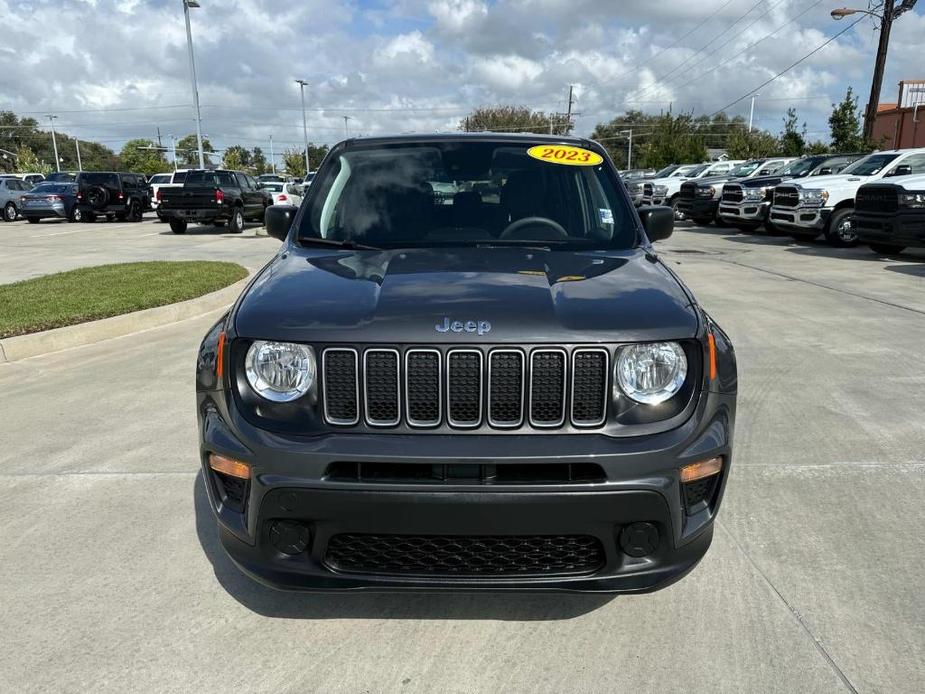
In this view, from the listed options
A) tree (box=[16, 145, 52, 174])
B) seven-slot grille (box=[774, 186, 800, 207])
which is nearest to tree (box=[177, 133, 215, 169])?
tree (box=[16, 145, 52, 174])

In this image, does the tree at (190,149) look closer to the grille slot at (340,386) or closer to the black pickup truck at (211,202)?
the black pickup truck at (211,202)

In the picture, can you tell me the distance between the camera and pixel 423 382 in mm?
2326

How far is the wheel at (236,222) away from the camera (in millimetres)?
21547

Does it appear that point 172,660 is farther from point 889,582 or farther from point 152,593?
point 889,582

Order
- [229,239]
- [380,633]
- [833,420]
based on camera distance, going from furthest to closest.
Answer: [229,239], [833,420], [380,633]

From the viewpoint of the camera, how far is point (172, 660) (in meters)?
2.56

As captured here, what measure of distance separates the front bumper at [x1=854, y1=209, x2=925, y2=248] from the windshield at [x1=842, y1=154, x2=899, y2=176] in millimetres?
2405

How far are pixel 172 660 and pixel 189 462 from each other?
1850 millimetres

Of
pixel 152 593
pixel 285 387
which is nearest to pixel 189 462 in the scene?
pixel 152 593

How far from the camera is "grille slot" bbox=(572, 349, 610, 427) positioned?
7.65 feet

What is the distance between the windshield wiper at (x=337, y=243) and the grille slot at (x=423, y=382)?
1097 millimetres

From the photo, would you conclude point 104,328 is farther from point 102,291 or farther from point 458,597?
point 458,597

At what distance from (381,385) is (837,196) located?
52.5 ft

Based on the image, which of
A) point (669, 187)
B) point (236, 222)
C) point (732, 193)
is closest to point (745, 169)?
point (669, 187)
